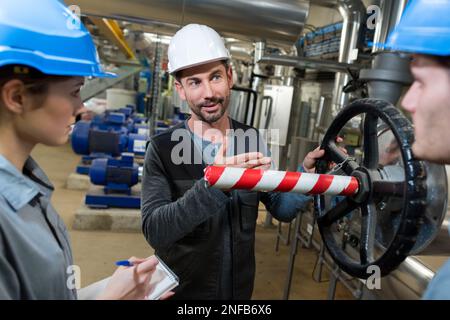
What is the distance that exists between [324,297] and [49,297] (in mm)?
2152

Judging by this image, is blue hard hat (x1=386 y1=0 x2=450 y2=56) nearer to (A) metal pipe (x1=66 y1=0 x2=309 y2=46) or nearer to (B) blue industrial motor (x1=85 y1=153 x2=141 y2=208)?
(A) metal pipe (x1=66 y1=0 x2=309 y2=46)

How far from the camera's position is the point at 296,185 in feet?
2.61

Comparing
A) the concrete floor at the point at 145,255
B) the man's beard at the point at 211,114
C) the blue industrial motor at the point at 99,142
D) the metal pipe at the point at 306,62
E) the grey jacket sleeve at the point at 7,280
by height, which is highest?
the metal pipe at the point at 306,62

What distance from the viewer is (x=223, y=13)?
1773mm

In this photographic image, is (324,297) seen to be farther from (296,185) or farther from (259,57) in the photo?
(296,185)

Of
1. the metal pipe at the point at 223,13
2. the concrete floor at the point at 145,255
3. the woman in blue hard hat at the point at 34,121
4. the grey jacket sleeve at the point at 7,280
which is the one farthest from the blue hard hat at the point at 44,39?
the concrete floor at the point at 145,255

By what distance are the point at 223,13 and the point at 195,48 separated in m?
0.87

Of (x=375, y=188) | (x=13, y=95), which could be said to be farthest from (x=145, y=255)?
(x=13, y=95)

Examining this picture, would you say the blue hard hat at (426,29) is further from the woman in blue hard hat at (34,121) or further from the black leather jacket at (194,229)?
the black leather jacket at (194,229)

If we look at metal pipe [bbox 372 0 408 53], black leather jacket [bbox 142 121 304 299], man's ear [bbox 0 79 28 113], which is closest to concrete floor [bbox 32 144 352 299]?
black leather jacket [bbox 142 121 304 299]

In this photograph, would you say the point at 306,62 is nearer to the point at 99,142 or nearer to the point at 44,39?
the point at 44,39

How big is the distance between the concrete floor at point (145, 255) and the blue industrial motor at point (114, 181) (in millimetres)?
283

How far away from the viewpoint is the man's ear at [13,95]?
1.73ft

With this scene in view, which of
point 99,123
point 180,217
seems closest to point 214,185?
point 180,217
